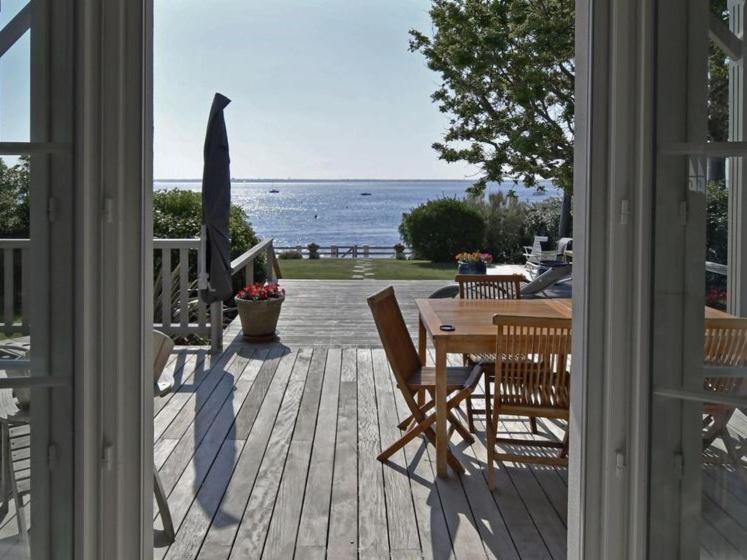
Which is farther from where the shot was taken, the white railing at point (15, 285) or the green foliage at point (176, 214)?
the green foliage at point (176, 214)

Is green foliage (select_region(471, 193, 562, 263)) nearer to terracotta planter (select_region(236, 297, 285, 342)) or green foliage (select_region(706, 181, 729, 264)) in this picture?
terracotta planter (select_region(236, 297, 285, 342))

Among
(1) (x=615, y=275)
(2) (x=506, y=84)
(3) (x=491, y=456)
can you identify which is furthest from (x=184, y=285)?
(2) (x=506, y=84)

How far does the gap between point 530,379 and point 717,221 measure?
184 cm

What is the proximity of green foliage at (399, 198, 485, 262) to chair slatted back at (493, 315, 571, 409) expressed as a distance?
1332cm

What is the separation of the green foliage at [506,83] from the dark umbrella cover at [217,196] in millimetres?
5014

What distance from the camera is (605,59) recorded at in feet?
6.00

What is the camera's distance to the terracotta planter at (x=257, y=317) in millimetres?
6965

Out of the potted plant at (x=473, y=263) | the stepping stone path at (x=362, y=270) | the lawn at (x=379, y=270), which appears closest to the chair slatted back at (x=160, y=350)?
the potted plant at (x=473, y=263)

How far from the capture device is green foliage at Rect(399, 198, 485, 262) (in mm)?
16750

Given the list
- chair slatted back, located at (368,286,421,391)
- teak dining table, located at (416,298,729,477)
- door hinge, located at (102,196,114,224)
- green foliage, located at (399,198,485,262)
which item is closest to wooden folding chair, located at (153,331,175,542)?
chair slatted back, located at (368,286,421,391)

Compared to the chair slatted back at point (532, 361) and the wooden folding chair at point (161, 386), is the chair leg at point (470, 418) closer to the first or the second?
the chair slatted back at point (532, 361)

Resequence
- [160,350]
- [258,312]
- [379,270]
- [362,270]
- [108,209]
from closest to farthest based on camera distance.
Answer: [108,209] < [160,350] < [258,312] < [379,270] < [362,270]

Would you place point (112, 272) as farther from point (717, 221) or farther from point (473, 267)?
point (473, 267)

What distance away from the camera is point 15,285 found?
1.73 metres
